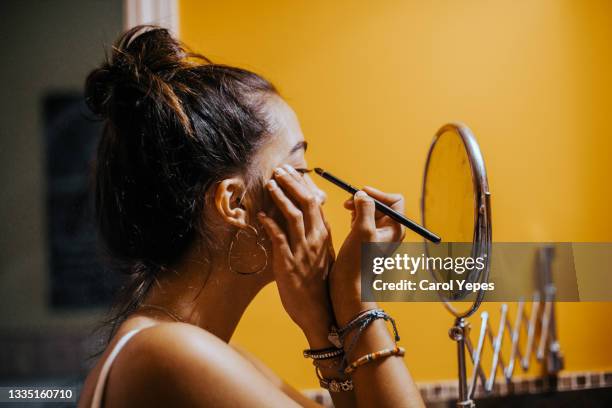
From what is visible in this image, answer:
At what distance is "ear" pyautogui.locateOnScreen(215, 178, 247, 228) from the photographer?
2.57 ft

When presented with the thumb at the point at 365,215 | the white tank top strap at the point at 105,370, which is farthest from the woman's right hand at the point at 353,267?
the white tank top strap at the point at 105,370

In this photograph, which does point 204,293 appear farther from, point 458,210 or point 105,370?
point 458,210

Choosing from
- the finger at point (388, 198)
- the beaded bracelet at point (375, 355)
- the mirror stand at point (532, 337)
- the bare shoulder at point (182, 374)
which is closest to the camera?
the bare shoulder at point (182, 374)

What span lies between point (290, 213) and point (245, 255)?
10 cm

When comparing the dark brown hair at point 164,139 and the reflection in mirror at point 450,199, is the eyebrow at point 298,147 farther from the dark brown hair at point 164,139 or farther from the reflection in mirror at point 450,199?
the reflection in mirror at point 450,199

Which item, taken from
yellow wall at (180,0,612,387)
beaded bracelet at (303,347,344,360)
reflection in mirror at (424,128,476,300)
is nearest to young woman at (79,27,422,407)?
beaded bracelet at (303,347,344,360)

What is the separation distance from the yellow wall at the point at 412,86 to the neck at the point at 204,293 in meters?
0.29

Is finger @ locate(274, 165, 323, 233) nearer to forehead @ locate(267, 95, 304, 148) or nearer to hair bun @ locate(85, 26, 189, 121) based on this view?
forehead @ locate(267, 95, 304, 148)

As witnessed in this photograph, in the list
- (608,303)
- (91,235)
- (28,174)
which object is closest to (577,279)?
(608,303)

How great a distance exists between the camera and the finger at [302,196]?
797 mm

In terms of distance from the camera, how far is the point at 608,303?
1.00 meters

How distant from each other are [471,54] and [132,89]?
627 millimetres

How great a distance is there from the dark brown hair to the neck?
0.08ft

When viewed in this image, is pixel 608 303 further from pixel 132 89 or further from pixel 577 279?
pixel 132 89
